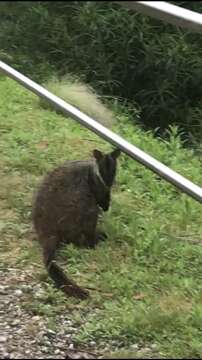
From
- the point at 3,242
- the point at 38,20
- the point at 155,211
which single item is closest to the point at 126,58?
the point at 38,20

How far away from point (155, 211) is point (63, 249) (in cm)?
71

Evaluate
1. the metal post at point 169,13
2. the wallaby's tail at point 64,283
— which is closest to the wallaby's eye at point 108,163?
the wallaby's tail at point 64,283

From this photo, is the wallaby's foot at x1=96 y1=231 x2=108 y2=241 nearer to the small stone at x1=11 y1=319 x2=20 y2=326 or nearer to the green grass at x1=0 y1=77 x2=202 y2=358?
the green grass at x1=0 y1=77 x2=202 y2=358

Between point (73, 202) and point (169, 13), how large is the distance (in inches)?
75.5

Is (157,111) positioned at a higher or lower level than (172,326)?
lower

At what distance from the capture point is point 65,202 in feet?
11.9

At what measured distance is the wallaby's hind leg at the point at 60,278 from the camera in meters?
3.03

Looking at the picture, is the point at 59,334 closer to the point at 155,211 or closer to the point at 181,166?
the point at 155,211

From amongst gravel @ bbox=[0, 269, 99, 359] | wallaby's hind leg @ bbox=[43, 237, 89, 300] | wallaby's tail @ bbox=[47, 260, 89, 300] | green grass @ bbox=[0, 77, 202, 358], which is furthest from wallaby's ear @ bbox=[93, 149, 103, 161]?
gravel @ bbox=[0, 269, 99, 359]

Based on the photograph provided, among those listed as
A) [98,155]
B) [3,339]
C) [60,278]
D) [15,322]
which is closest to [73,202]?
[98,155]

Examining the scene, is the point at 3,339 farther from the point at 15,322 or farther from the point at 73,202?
the point at 73,202

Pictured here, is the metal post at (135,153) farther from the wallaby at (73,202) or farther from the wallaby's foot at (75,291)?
the wallaby's foot at (75,291)

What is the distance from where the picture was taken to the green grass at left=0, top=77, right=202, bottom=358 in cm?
282

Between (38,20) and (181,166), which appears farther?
(38,20)
